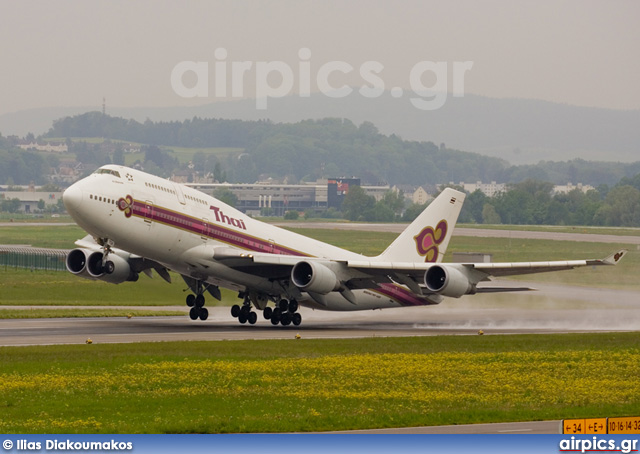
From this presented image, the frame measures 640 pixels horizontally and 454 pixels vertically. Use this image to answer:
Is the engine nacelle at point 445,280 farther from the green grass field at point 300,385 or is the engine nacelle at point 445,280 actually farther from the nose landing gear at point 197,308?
the nose landing gear at point 197,308

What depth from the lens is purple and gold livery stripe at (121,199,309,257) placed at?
151ft

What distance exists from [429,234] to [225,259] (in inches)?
554

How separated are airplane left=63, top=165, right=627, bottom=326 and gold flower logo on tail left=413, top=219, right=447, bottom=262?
323cm

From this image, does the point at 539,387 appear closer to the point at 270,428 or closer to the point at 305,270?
the point at 270,428

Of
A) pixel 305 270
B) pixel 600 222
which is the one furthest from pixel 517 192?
pixel 305 270

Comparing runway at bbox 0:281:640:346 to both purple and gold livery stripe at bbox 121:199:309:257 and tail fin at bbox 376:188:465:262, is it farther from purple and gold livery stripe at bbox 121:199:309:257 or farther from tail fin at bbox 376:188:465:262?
purple and gold livery stripe at bbox 121:199:309:257

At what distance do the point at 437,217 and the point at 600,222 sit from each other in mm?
90430

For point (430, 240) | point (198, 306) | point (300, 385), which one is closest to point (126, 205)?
point (198, 306)

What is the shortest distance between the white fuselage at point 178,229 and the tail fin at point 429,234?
3370mm

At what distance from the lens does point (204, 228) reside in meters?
48.7

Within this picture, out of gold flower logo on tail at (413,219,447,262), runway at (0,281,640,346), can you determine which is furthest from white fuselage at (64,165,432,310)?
gold flower logo on tail at (413,219,447,262)

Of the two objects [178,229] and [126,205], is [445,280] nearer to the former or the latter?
[178,229]

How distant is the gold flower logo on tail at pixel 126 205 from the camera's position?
147 ft

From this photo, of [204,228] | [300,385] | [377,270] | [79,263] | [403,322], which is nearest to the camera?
[300,385]
